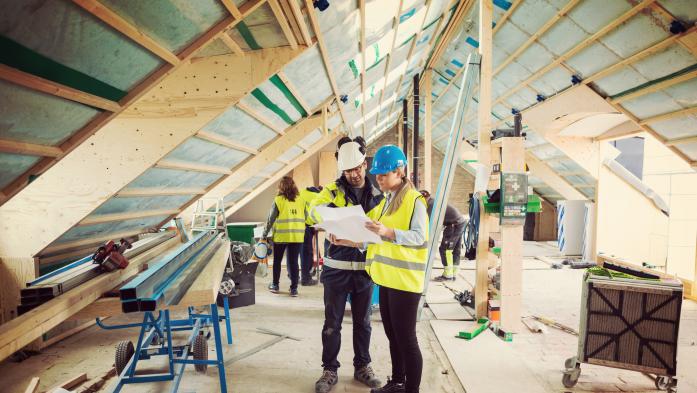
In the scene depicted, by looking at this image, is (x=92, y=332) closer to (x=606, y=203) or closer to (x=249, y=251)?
(x=249, y=251)

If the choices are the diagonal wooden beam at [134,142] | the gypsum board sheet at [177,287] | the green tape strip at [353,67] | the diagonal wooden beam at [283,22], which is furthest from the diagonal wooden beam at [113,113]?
the green tape strip at [353,67]

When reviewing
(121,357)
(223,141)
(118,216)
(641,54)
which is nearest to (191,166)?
(223,141)

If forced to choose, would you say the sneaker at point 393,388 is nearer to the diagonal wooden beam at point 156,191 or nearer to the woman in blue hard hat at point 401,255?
the woman in blue hard hat at point 401,255

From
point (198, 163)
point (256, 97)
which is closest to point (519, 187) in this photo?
point (256, 97)

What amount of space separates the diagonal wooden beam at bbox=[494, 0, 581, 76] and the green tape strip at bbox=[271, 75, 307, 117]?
2764 millimetres

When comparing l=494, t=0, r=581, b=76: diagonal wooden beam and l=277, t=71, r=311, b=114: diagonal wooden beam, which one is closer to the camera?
l=277, t=71, r=311, b=114: diagonal wooden beam

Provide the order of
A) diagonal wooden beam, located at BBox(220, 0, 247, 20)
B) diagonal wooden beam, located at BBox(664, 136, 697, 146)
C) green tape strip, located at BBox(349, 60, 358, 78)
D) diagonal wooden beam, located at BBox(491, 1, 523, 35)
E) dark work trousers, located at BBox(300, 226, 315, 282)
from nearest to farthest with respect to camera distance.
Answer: diagonal wooden beam, located at BBox(220, 0, 247, 20), green tape strip, located at BBox(349, 60, 358, 78), diagonal wooden beam, located at BBox(491, 1, 523, 35), diagonal wooden beam, located at BBox(664, 136, 697, 146), dark work trousers, located at BBox(300, 226, 315, 282)

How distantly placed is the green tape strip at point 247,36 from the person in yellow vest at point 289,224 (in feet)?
7.39

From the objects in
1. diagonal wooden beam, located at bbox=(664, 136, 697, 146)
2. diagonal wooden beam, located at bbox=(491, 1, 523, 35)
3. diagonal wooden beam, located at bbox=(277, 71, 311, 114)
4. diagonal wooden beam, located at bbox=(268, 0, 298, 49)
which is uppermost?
diagonal wooden beam, located at bbox=(491, 1, 523, 35)

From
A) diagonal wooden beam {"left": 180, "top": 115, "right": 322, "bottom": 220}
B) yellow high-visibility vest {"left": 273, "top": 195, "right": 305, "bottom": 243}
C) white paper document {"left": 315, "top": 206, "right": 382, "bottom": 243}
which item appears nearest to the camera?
white paper document {"left": 315, "top": 206, "right": 382, "bottom": 243}

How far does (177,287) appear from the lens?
6.56ft

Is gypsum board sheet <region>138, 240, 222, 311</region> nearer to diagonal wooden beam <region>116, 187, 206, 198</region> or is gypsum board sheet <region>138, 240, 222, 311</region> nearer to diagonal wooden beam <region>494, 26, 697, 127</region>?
diagonal wooden beam <region>116, 187, 206, 198</region>

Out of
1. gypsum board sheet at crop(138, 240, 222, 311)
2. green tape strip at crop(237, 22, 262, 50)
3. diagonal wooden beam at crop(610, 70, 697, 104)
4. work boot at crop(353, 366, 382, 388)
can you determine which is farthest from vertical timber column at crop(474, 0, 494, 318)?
gypsum board sheet at crop(138, 240, 222, 311)

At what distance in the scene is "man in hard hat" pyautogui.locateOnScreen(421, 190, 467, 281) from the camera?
5289 mm
